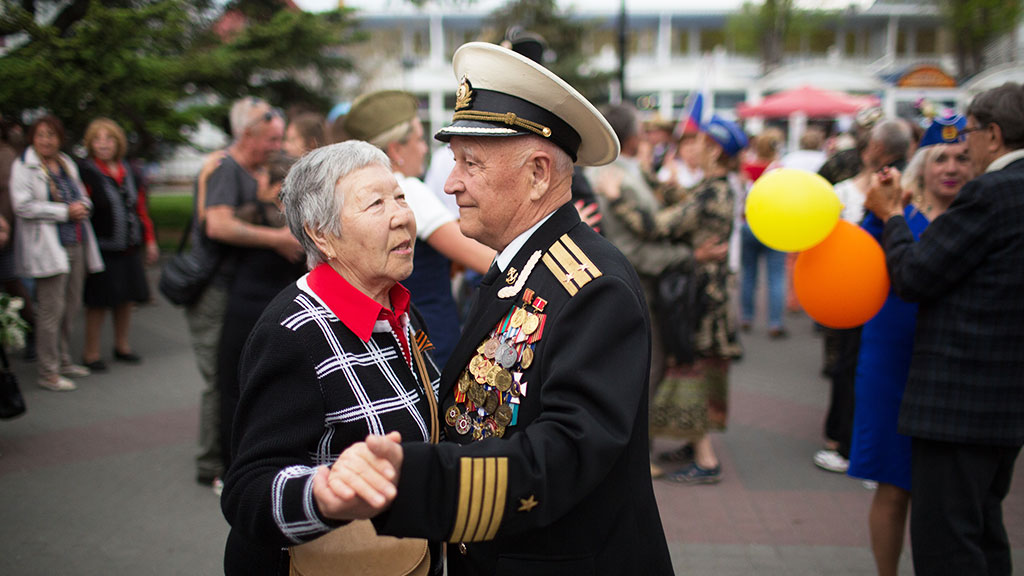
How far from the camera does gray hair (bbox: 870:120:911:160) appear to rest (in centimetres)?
444

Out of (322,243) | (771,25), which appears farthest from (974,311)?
(771,25)

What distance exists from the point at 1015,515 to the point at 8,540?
18.2 ft

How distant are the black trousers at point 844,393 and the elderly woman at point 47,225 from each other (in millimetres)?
6269

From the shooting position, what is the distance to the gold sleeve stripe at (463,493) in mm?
1350

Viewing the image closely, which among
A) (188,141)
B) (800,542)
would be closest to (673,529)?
(800,542)

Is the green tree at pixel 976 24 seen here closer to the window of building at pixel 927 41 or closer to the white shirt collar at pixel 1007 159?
the window of building at pixel 927 41

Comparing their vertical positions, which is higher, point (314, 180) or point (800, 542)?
point (314, 180)

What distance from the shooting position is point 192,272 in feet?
14.1

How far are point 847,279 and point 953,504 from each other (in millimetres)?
918

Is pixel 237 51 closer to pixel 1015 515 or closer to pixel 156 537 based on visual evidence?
pixel 156 537

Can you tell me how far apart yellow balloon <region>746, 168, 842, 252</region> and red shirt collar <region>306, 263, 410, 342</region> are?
71.2 inches

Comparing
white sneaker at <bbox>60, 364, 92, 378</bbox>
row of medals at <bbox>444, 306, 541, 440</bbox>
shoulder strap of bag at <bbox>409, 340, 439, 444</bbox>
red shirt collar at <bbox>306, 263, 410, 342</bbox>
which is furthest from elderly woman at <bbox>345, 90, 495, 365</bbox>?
white sneaker at <bbox>60, 364, 92, 378</bbox>

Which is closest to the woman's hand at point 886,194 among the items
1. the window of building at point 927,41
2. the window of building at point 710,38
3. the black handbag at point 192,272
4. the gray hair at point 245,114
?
the gray hair at point 245,114

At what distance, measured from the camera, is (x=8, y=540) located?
3.89 m
